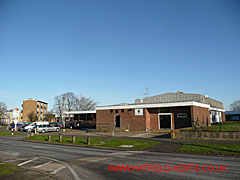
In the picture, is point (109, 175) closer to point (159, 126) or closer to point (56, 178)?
point (56, 178)

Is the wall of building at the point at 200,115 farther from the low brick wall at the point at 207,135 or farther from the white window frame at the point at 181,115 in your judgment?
the low brick wall at the point at 207,135

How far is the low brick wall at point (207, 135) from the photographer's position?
768 inches

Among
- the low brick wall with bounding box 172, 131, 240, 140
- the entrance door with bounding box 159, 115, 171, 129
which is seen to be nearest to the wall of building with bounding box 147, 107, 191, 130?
the entrance door with bounding box 159, 115, 171, 129

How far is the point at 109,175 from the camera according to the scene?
27.2 feet

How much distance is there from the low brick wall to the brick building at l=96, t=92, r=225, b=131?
26.5ft

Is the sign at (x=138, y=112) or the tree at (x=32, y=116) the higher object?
the sign at (x=138, y=112)

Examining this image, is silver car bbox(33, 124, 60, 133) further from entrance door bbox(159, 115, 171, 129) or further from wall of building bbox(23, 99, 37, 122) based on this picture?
wall of building bbox(23, 99, 37, 122)

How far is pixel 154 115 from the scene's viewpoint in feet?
115

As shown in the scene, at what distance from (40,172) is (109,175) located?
312 centimetres

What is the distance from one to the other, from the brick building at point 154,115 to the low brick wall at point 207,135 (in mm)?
8078

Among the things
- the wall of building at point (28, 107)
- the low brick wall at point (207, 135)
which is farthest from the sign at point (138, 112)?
the wall of building at point (28, 107)

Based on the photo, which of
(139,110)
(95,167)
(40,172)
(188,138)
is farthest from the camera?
(139,110)

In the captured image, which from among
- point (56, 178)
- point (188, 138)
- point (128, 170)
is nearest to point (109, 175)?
point (128, 170)

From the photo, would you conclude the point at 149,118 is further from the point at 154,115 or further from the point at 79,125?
the point at 79,125
